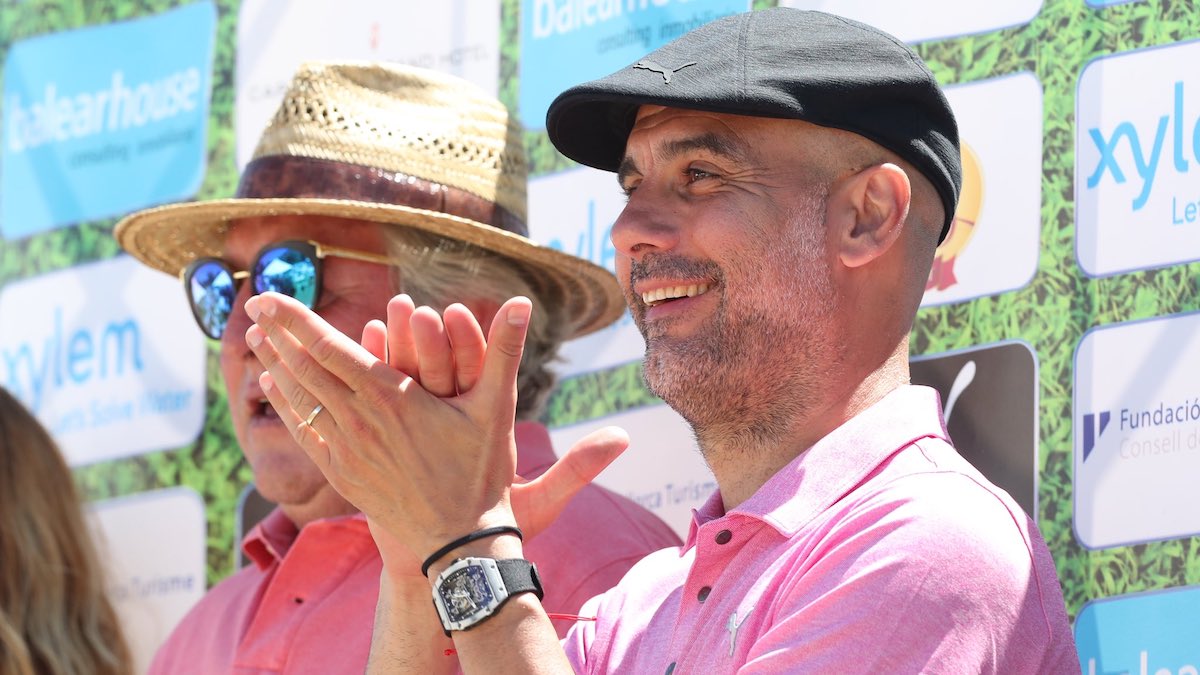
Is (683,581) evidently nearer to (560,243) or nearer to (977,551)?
(977,551)

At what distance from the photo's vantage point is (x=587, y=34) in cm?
345

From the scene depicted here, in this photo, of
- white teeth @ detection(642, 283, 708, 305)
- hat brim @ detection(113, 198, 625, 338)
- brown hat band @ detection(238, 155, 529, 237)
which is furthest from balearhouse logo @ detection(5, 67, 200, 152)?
white teeth @ detection(642, 283, 708, 305)

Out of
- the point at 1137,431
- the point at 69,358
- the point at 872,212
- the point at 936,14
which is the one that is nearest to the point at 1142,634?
the point at 1137,431

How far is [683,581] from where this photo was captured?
2227 mm

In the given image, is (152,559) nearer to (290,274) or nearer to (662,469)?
(290,274)

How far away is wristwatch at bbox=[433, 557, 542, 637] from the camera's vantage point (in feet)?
6.16

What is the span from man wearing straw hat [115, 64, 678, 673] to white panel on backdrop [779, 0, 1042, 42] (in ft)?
2.24

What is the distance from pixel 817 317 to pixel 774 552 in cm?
36

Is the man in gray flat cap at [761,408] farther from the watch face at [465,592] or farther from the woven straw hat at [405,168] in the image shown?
the woven straw hat at [405,168]

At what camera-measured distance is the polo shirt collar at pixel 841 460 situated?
201 cm

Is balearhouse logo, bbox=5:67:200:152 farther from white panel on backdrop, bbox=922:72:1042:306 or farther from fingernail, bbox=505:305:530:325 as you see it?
fingernail, bbox=505:305:530:325

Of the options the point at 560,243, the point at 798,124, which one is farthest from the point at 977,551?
the point at 560,243

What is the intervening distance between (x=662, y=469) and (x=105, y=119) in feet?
6.26

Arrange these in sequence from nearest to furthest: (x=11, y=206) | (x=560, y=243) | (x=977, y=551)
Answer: (x=977, y=551) → (x=560, y=243) → (x=11, y=206)
